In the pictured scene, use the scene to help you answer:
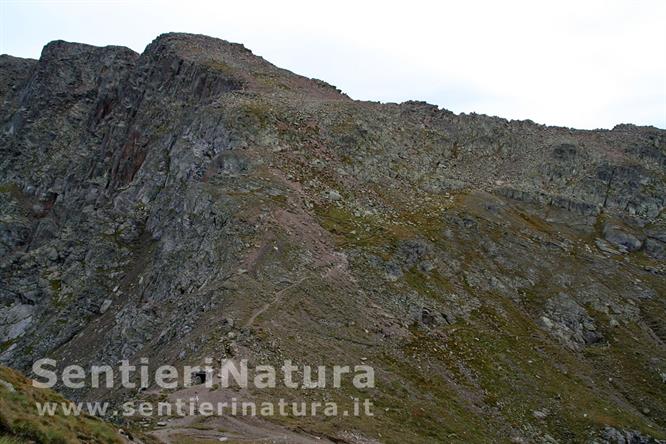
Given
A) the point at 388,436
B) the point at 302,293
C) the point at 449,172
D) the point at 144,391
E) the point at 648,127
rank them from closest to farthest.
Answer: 1. the point at 388,436
2. the point at 144,391
3. the point at 302,293
4. the point at 449,172
5. the point at 648,127

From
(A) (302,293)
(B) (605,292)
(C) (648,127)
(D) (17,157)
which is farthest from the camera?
(D) (17,157)

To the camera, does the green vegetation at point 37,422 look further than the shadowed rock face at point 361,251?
No

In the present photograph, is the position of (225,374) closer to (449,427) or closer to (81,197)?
(449,427)

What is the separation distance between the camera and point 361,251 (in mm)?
56719

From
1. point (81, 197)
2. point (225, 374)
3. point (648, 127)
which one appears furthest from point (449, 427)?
point (648, 127)

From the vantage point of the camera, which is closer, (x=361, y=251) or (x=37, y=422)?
(x=37, y=422)

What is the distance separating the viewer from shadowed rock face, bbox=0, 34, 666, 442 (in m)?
44.1

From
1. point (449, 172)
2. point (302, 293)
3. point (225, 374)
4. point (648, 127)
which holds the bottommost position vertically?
point (225, 374)

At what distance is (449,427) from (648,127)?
9213 centimetres

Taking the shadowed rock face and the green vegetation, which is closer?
the green vegetation

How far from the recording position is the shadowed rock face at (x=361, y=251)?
44125 millimetres

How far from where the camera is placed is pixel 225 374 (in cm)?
3625

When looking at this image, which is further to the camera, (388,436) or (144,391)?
(144,391)

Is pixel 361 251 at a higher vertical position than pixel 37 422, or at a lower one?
higher
